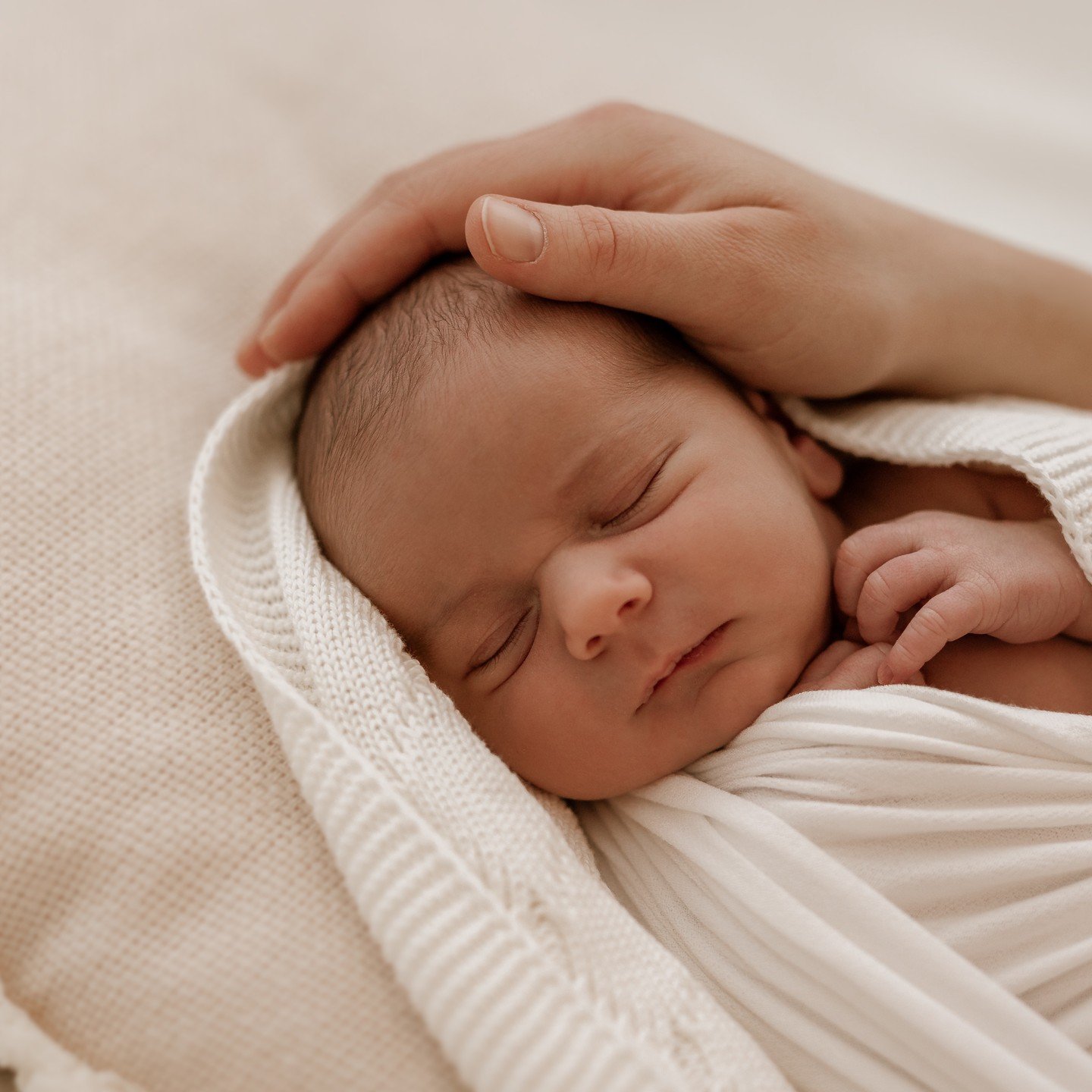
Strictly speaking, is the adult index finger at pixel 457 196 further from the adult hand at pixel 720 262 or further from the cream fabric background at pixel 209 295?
the cream fabric background at pixel 209 295

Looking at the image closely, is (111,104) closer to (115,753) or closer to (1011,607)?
(115,753)

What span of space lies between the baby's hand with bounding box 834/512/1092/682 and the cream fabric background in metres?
0.67

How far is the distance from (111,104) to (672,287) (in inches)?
38.5

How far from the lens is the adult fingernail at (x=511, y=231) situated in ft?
3.90

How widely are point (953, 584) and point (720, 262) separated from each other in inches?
18.3

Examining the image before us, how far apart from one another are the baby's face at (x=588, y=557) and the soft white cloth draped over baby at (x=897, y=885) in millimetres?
88

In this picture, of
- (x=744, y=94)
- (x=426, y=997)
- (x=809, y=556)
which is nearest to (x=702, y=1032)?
(x=426, y=997)

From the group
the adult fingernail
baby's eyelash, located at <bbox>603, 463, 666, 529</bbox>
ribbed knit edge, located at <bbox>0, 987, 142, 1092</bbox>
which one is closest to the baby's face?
baby's eyelash, located at <bbox>603, 463, 666, 529</bbox>

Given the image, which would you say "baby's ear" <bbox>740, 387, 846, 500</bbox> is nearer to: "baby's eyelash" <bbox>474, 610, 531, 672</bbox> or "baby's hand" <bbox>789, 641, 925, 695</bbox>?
"baby's hand" <bbox>789, 641, 925, 695</bbox>

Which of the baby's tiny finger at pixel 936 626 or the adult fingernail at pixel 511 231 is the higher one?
the adult fingernail at pixel 511 231

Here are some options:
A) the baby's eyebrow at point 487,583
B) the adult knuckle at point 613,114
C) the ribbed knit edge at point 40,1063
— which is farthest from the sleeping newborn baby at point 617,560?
the ribbed knit edge at point 40,1063

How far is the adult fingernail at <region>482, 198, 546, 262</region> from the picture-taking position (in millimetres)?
1188

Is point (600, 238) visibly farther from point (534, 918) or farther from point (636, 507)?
point (534, 918)

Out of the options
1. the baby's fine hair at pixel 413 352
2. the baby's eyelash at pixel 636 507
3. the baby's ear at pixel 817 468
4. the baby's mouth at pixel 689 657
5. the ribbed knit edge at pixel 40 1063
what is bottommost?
the ribbed knit edge at pixel 40 1063
